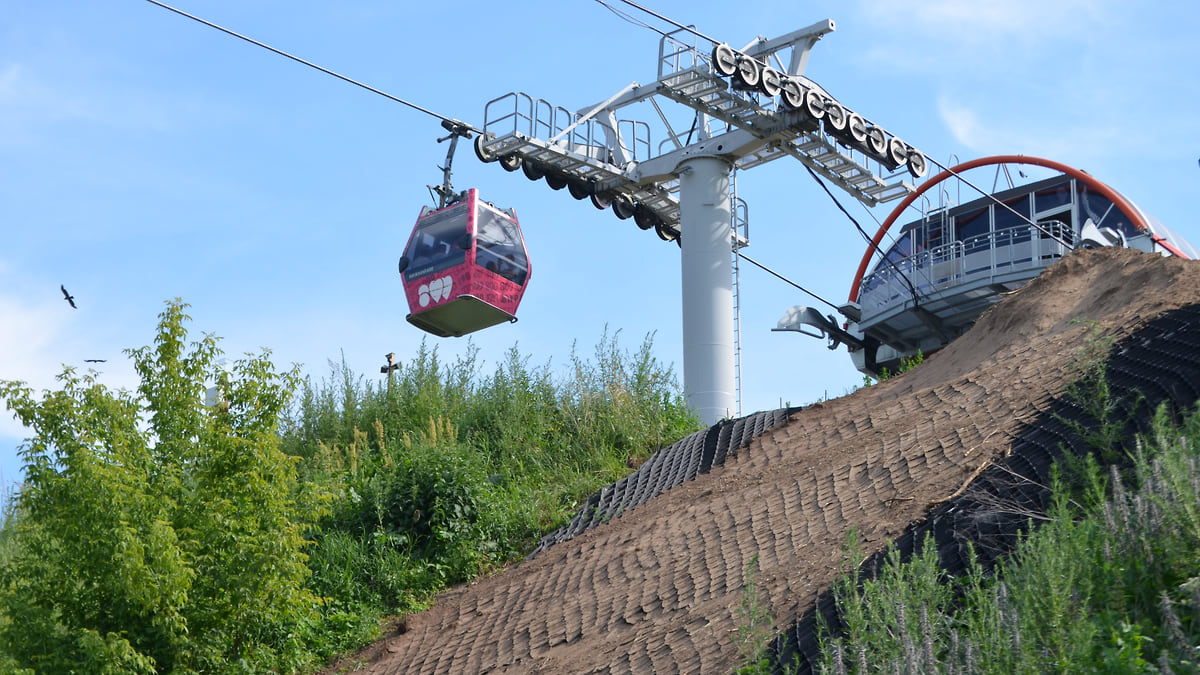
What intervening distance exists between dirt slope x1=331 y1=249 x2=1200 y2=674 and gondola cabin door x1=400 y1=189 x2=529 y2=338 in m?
6.15

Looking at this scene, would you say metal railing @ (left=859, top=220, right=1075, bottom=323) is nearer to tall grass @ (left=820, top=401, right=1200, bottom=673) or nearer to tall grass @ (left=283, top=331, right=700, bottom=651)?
tall grass @ (left=283, top=331, right=700, bottom=651)

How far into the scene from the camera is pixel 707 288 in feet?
58.7

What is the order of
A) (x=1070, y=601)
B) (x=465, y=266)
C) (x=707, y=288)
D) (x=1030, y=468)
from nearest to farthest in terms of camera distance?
(x=1070, y=601) < (x=1030, y=468) < (x=465, y=266) < (x=707, y=288)

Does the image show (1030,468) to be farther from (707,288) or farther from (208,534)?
(707,288)

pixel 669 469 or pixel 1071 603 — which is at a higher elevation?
pixel 669 469

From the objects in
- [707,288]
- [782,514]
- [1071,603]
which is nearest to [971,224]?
[707,288]

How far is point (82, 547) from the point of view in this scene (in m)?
8.74

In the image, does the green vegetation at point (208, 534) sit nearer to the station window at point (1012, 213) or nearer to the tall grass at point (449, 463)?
the tall grass at point (449, 463)

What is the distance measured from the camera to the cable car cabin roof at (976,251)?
73.2ft

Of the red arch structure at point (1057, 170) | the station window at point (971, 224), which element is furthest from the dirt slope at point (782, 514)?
the station window at point (971, 224)

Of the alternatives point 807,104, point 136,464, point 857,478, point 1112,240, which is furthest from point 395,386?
point 1112,240

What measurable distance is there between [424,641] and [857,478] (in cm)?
389

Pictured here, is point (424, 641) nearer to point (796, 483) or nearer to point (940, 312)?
point (796, 483)

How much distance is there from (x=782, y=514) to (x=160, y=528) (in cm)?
430
